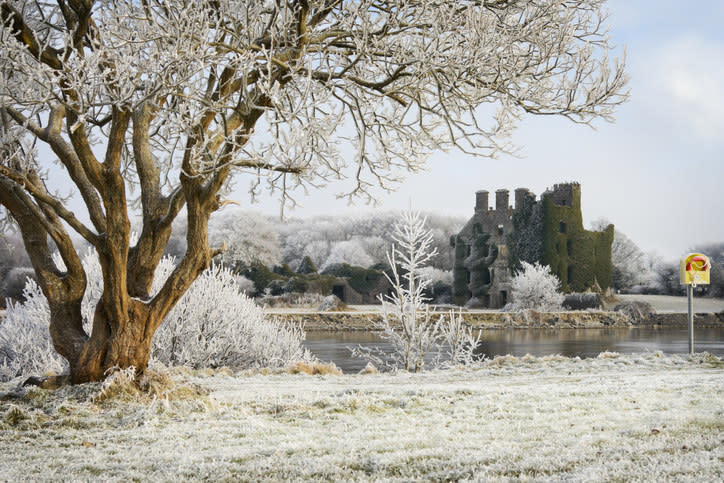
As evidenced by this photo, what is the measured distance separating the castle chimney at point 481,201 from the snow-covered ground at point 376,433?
36.7 metres

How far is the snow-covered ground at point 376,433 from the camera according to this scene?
3.93 m

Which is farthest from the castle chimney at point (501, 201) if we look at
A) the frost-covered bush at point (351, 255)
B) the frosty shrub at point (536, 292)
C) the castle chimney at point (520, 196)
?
the frost-covered bush at point (351, 255)

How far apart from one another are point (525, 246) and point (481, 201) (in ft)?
15.7

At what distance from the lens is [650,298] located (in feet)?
154

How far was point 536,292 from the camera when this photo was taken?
37844mm

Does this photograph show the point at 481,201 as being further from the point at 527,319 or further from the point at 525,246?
the point at 527,319

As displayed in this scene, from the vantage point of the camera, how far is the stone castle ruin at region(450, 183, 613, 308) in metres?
40.8

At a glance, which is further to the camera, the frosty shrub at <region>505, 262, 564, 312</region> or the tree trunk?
the frosty shrub at <region>505, 262, 564, 312</region>

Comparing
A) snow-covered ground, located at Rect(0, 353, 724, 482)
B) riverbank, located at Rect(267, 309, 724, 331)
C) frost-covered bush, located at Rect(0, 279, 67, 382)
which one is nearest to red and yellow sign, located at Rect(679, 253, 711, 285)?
snow-covered ground, located at Rect(0, 353, 724, 482)

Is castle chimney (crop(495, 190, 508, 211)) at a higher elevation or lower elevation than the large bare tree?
higher

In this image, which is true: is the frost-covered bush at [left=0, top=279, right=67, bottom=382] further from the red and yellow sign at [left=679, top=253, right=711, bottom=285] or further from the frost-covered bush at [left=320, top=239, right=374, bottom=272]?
the frost-covered bush at [left=320, top=239, right=374, bottom=272]

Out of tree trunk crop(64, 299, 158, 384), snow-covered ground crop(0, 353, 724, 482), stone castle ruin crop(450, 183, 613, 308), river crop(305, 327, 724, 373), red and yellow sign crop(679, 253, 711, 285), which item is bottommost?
river crop(305, 327, 724, 373)

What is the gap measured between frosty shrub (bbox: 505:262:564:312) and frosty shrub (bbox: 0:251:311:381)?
28.2 meters

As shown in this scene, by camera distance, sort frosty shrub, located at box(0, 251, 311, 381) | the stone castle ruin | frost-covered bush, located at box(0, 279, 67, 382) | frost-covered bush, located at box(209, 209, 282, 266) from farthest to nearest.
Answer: frost-covered bush, located at box(209, 209, 282, 266)
the stone castle ruin
frosty shrub, located at box(0, 251, 311, 381)
frost-covered bush, located at box(0, 279, 67, 382)
